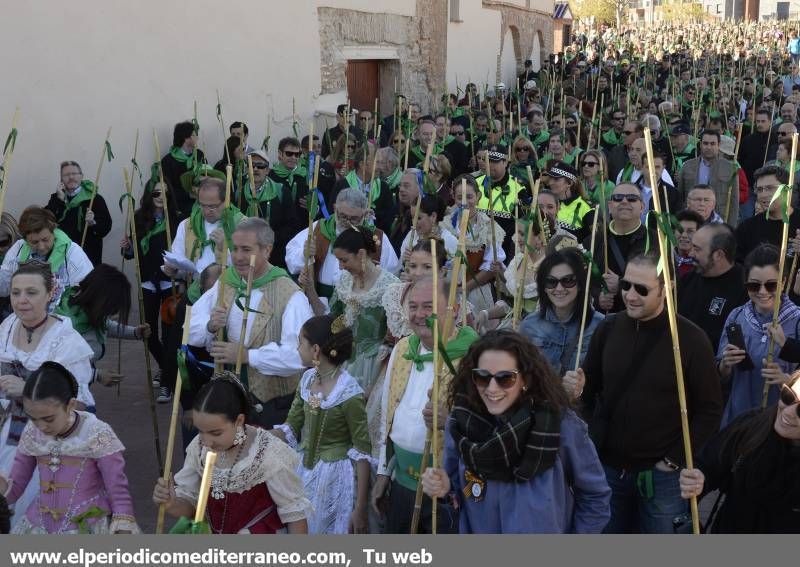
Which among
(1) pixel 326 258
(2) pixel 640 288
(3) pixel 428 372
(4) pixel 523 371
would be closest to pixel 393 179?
(1) pixel 326 258

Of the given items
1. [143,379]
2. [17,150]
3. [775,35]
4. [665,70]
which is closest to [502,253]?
[143,379]

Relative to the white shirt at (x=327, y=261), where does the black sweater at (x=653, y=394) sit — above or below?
below

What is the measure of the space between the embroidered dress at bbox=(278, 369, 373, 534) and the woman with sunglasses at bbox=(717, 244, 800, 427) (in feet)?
5.44

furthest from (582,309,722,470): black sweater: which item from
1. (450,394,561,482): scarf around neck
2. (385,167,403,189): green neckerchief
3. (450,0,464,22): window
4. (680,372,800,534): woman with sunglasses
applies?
(450,0,464,22): window

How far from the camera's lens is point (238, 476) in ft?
12.7

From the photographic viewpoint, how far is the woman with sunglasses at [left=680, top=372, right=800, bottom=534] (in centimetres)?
356

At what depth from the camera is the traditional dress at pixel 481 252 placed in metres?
7.11

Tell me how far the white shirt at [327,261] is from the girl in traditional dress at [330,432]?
78.6 inches

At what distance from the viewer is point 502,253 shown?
7250mm

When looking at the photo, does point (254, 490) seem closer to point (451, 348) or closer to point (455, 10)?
point (451, 348)

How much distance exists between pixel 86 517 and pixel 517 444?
1.65 meters

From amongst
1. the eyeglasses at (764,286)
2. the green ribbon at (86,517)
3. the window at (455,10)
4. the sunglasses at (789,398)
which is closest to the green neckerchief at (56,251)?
the green ribbon at (86,517)

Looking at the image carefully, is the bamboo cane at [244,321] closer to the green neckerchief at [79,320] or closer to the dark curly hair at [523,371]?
the green neckerchief at [79,320]
